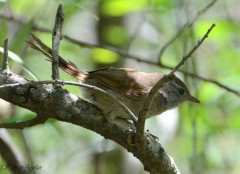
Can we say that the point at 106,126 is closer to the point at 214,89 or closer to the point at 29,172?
the point at 29,172

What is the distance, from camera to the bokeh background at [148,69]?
14.7ft

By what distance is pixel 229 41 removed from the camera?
6.85 metres

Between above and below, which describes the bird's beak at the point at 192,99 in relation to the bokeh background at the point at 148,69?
below

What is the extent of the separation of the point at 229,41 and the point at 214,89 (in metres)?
2.15

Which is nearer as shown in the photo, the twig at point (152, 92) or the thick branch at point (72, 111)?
the twig at point (152, 92)

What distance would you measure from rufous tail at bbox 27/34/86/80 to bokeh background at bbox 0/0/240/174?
0.20 meters

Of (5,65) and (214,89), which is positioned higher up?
(214,89)

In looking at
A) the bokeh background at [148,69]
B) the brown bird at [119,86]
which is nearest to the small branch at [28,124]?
the bokeh background at [148,69]

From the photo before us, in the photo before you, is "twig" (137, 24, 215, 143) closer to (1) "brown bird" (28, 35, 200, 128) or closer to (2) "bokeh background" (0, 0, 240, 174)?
(1) "brown bird" (28, 35, 200, 128)

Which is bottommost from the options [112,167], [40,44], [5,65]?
[5,65]

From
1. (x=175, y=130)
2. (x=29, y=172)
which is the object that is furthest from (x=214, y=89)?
(x=29, y=172)

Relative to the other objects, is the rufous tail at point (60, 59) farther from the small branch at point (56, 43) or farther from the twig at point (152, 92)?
the twig at point (152, 92)

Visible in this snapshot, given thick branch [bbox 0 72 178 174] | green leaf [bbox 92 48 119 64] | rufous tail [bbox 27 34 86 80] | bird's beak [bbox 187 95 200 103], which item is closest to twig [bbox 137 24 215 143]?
thick branch [bbox 0 72 178 174]

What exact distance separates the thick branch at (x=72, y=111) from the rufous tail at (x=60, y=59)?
26.9 inches
